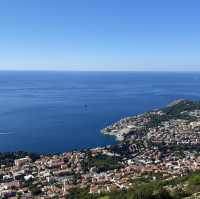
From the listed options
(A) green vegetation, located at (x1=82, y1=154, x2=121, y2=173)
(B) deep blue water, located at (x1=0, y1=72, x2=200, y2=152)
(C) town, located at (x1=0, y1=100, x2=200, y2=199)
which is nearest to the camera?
(C) town, located at (x1=0, y1=100, x2=200, y2=199)

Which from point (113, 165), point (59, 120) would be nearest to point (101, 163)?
point (113, 165)

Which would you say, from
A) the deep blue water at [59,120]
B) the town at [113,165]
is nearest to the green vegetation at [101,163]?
the town at [113,165]

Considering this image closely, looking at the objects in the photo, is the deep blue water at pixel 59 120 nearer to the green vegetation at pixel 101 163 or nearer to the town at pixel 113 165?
the town at pixel 113 165

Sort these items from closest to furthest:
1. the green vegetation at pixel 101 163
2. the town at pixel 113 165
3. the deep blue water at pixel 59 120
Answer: the town at pixel 113 165
the green vegetation at pixel 101 163
the deep blue water at pixel 59 120

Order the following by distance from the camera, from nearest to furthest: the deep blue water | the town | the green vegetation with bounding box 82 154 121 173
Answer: the town, the green vegetation with bounding box 82 154 121 173, the deep blue water

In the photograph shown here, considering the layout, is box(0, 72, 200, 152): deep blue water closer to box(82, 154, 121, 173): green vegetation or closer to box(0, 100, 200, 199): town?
box(0, 100, 200, 199): town

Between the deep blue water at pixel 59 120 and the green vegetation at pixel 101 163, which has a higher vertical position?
the green vegetation at pixel 101 163

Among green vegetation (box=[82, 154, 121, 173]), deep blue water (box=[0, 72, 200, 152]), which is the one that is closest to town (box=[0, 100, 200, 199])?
green vegetation (box=[82, 154, 121, 173])

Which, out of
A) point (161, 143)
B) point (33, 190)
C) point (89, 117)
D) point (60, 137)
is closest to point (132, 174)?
point (33, 190)
